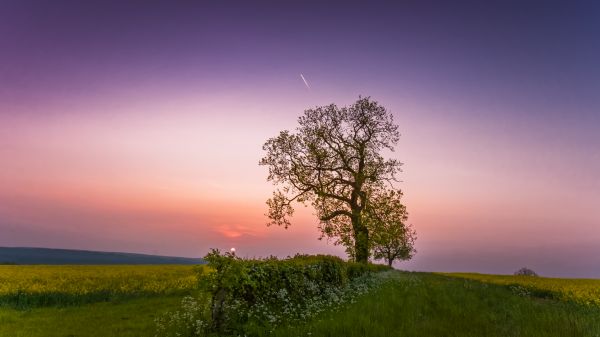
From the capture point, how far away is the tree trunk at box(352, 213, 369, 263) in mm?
38312

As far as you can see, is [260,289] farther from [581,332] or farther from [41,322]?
[41,322]

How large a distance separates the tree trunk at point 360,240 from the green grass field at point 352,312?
53.4 ft

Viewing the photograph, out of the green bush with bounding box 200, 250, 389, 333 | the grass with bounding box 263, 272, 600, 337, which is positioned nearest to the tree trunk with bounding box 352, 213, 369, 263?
the green bush with bounding box 200, 250, 389, 333

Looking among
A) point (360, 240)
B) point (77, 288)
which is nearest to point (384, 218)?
point (360, 240)

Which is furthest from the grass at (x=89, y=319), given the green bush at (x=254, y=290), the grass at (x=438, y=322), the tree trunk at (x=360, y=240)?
the tree trunk at (x=360, y=240)

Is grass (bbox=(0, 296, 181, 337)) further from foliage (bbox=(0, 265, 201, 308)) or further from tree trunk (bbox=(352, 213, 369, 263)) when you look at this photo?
tree trunk (bbox=(352, 213, 369, 263))

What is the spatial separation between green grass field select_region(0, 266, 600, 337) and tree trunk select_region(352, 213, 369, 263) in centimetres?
1626

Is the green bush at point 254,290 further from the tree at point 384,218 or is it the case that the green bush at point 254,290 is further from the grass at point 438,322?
the tree at point 384,218

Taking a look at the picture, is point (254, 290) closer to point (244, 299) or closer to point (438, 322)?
point (244, 299)

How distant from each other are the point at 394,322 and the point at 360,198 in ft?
98.4

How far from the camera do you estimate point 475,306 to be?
1310 centimetres

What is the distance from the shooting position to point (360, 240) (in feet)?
125

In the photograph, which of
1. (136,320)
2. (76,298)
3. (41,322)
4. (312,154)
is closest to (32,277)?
(76,298)

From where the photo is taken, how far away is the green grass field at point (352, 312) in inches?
373
